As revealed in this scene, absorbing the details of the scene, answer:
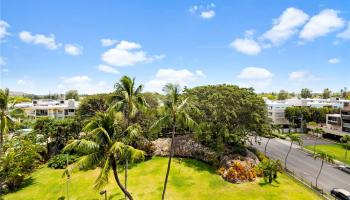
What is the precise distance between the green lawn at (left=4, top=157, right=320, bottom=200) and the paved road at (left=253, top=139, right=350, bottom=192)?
18.1ft

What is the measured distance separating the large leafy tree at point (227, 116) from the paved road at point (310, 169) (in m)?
9.60

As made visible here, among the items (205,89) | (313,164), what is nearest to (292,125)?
(313,164)

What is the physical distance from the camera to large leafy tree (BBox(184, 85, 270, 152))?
127ft

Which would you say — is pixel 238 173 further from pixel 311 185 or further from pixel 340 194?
pixel 340 194

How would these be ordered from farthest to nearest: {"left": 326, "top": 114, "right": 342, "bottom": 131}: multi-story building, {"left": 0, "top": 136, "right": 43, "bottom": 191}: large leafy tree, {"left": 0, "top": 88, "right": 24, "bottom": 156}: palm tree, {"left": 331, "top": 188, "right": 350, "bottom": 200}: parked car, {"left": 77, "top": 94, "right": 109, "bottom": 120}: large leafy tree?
{"left": 326, "top": 114, "right": 342, "bottom": 131}: multi-story building → {"left": 77, "top": 94, "right": 109, "bottom": 120}: large leafy tree → {"left": 0, "top": 136, "right": 43, "bottom": 191}: large leafy tree → {"left": 331, "top": 188, "right": 350, "bottom": 200}: parked car → {"left": 0, "top": 88, "right": 24, "bottom": 156}: palm tree

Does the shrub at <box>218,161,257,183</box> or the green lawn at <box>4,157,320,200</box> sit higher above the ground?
the shrub at <box>218,161,257,183</box>

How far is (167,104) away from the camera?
23.6m

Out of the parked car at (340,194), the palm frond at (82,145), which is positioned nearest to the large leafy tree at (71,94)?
the palm frond at (82,145)

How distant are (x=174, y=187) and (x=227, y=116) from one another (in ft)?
45.7

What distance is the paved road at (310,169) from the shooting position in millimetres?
35812

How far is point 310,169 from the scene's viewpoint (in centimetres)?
4225

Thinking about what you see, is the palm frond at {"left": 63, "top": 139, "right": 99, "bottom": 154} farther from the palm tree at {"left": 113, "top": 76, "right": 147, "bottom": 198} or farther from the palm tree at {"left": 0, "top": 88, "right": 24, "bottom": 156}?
the palm tree at {"left": 0, "top": 88, "right": 24, "bottom": 156}

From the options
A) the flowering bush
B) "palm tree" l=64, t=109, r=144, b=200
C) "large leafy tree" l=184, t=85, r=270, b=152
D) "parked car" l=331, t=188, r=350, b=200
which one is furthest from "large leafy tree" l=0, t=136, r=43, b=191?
"parked car" l=331, t=188, r=350, b=200

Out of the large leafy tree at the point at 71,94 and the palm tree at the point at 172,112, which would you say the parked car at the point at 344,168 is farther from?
the large leafy tree at the point at 71,94
